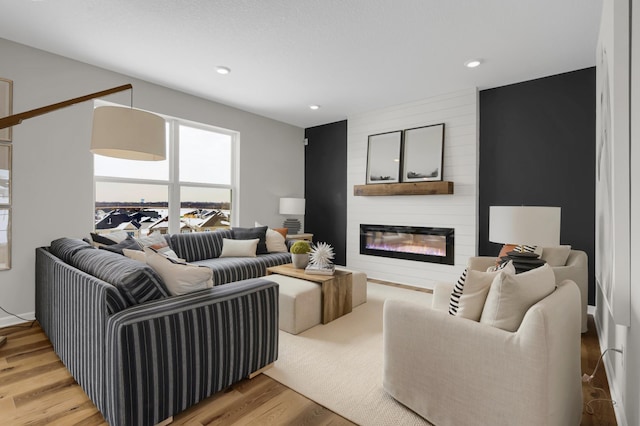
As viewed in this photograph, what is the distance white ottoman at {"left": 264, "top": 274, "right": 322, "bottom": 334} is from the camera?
2828 mm

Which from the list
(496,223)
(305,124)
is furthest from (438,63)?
(305,124)

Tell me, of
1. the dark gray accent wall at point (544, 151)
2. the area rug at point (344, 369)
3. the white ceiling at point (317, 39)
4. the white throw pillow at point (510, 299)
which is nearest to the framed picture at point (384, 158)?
the white ceiling at point (317, 39)

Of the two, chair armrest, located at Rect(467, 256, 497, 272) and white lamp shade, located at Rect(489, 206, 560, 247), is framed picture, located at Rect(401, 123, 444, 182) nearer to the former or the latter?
chair armrest, located at Rect(467, 256, 497, 272)

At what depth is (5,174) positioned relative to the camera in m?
3.01

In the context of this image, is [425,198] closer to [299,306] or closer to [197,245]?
[299,306]

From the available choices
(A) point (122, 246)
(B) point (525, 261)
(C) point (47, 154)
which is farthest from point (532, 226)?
(C) point (47, 154)

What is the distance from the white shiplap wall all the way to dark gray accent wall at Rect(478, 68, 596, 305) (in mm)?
169

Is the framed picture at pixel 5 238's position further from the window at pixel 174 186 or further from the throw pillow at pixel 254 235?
the throw pillow at pixel 254 235

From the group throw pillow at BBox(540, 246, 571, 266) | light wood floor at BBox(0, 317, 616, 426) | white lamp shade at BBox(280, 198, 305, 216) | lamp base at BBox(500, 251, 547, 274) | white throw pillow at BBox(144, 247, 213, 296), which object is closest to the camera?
light wood floor at BBox(0, 317, 616, 426)

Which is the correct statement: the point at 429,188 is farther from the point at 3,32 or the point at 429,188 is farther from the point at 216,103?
the point at 3,32

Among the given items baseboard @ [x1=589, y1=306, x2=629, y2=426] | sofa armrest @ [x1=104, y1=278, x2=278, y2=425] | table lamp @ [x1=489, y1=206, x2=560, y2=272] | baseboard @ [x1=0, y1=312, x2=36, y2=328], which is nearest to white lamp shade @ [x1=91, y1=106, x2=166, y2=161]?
sofa armrest @ [x1=104, y1=278, x2=278, y2=425]

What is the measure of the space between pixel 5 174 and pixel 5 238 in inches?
23.5

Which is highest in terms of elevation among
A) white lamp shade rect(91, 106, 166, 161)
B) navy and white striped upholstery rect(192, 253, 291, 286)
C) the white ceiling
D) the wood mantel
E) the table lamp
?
the white ceiling

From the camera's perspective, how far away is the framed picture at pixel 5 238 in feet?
9.89
